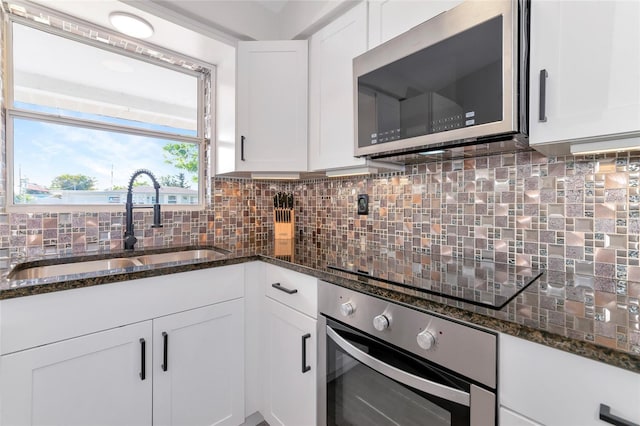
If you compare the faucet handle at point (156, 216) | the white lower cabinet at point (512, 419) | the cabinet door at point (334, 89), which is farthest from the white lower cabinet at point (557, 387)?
the faucet handle at point (156, 216)

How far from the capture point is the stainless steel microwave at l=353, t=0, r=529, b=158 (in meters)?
0.92

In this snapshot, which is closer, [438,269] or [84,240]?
[438,269]

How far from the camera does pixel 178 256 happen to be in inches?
72.9

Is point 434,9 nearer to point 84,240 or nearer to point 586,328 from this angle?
point 586,328

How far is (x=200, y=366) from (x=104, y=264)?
0.77m

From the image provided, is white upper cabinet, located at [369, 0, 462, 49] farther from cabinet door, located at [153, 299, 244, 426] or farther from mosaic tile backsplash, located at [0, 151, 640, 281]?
cabinet door, located at [153, 299, 244, 426]

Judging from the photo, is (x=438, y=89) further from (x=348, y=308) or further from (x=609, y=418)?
(x=609, y=418)

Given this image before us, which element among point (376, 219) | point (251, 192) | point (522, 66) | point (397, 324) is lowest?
point (397, 324)

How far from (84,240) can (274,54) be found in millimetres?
1531

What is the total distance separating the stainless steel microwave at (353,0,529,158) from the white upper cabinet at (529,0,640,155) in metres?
0.05

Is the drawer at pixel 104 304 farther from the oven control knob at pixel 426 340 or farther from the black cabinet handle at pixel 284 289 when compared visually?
the oven control knob at pixel 426 340

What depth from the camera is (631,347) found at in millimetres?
560

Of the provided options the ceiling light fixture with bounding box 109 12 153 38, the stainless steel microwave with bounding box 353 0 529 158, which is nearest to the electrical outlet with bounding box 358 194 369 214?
the stainless steel microwave with bounding box 353 0 529 158

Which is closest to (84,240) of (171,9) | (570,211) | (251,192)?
(251,192)
